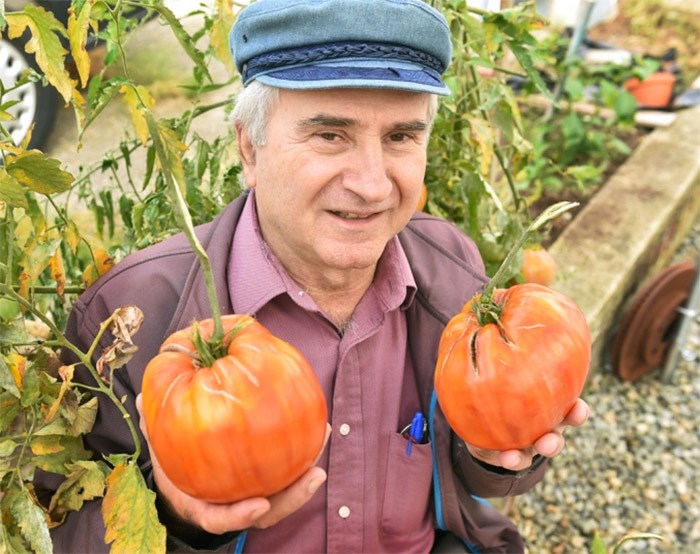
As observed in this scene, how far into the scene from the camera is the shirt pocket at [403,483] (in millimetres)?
1572

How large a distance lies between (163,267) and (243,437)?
0.59 meters

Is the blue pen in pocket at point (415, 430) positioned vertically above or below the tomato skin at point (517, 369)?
below

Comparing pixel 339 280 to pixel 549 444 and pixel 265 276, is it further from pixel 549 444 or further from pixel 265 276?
pixel 549 444

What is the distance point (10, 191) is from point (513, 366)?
824 millimetres

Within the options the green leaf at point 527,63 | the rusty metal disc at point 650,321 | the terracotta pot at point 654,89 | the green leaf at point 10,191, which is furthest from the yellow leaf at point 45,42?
the terracotta pot at point 654,89

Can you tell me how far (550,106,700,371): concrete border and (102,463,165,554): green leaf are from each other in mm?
2112

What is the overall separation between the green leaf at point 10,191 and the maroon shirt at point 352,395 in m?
0.43

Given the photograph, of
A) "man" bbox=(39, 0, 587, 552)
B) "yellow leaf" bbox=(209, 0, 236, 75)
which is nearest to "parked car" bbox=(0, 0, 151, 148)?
"yellow leaf" bbox=(209, 0, 236, 75)

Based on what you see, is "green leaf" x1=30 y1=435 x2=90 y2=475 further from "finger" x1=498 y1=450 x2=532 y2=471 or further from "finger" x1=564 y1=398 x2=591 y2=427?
"finger" x1=564 y1=398 x2=591 y2=427

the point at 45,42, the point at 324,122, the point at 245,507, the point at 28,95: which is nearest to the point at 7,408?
the point at 245,507

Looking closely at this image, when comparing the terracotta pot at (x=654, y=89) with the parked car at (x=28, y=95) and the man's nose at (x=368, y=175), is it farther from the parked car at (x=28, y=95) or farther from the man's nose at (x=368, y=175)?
the man's nose at (x=368, y=175)

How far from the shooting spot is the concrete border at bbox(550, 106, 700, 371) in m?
3.14

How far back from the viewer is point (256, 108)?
1.39 meters

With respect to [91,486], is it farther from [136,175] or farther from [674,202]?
[674,202]
